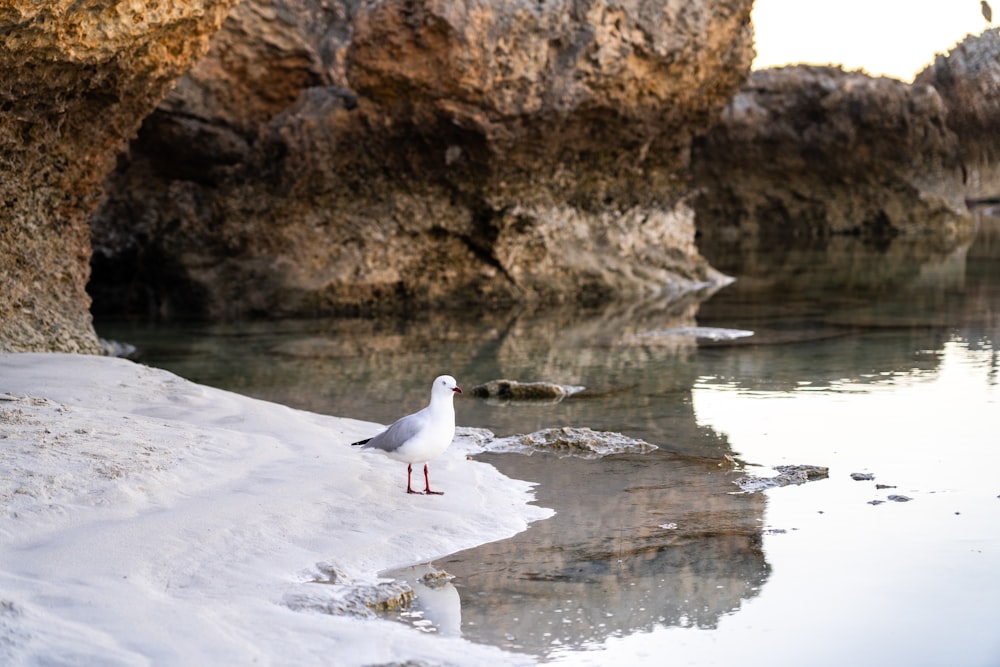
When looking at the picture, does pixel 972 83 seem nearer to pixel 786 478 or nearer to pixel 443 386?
pixel 786 478

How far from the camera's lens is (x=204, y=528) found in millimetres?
4348

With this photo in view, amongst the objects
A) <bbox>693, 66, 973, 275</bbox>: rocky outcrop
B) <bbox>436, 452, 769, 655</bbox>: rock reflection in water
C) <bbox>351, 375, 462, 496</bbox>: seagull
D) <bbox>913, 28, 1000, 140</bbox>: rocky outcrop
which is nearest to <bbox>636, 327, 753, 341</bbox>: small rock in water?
<bbox>436, 452, 769, 655</bbox>: rock reflection in water

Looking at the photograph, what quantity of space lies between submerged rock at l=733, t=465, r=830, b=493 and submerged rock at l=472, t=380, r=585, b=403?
7.80ft

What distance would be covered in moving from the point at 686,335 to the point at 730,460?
4.80 m

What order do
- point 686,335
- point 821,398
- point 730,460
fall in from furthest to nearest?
point 686,335 → point 821,398 → point 730,460

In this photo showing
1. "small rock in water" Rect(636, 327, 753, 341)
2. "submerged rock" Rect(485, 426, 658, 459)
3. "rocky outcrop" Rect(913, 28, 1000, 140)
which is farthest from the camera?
"rocky outcrop" Rect(913, 28, 1000, 140)

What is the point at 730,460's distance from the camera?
20.0 feet

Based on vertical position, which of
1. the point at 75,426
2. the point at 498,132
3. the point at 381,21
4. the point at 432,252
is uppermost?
the point at 381,21

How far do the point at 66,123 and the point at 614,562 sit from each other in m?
5.79

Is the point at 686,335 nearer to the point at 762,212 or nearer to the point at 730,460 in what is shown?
the point at 730,460

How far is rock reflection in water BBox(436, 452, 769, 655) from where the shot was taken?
3.86 metres

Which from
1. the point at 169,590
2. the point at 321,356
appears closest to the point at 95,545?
the point at 169,590

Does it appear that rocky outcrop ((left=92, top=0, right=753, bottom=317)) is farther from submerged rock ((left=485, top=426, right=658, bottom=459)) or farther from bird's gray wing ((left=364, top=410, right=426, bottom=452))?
bird's gray wing ((left=364, top=410, right=426, bottom=452))

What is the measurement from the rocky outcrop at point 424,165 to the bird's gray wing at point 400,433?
7791mm
